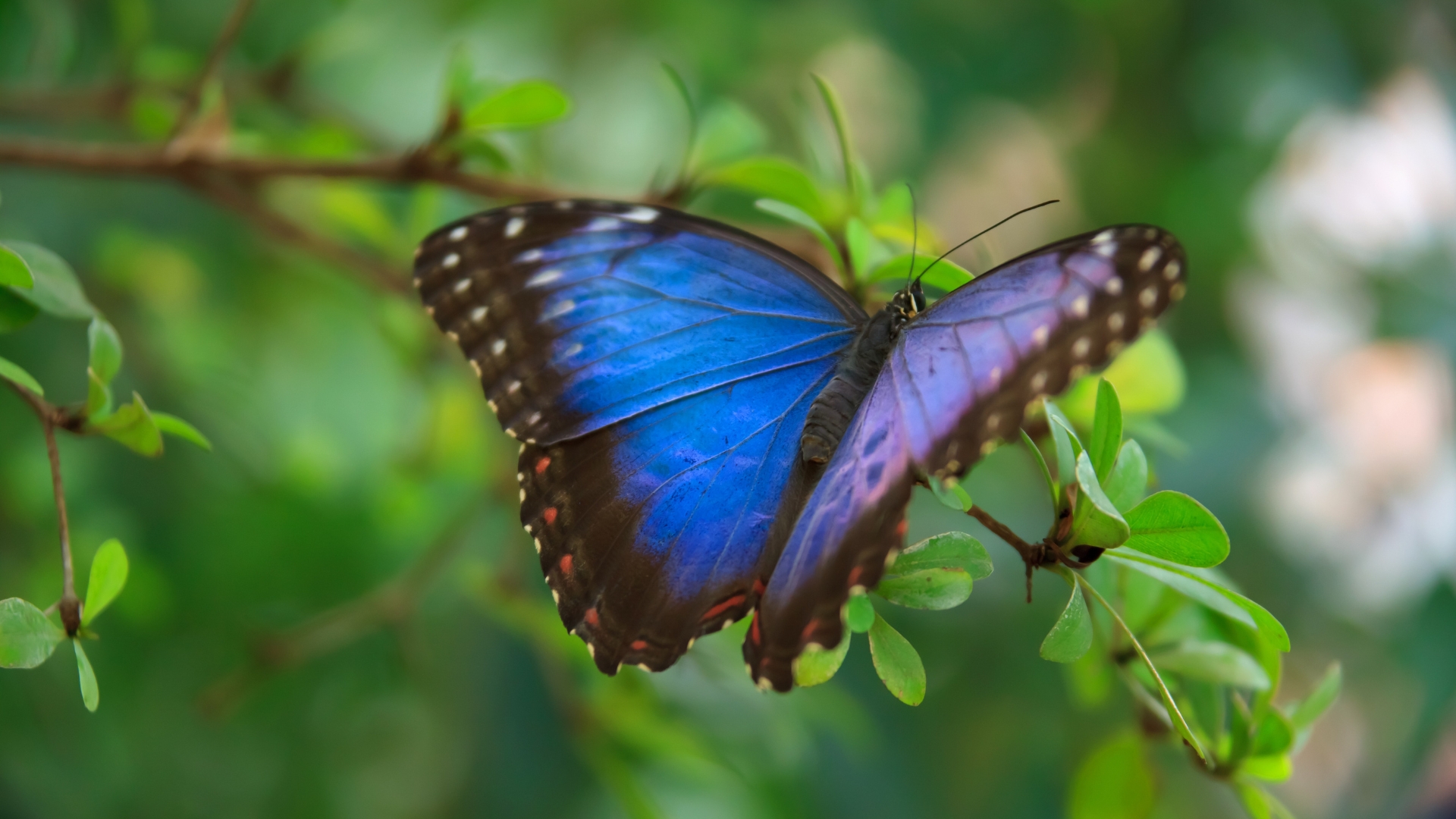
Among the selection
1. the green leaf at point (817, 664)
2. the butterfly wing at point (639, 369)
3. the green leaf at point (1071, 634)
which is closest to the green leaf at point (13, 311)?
the butterfly wing at point (639, 369)

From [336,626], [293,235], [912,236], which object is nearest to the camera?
[912,236]

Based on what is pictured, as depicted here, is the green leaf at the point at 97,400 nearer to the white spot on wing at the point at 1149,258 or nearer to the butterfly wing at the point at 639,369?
the butterfly wing at the point at 639,369

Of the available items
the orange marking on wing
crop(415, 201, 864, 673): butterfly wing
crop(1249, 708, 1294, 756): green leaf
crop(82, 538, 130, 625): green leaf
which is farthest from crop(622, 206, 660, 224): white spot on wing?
crop(1249, 708, 1294, 756): green leaf

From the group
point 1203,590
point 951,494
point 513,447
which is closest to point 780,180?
point 951,494

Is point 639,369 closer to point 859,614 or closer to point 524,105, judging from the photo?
point 524,105

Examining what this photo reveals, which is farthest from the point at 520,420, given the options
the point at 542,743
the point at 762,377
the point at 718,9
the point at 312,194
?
the point at 718,9

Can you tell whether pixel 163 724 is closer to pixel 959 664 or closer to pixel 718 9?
pixel 959 664

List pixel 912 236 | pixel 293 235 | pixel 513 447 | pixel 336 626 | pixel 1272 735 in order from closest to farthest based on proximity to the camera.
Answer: pixel 1272 735
pixel 912 236
pixel 293 235
pixel 336 626
pixel 513 447
